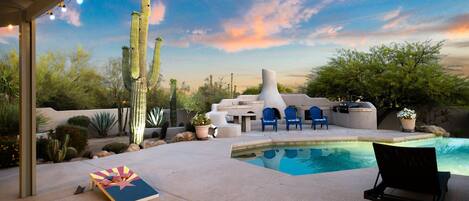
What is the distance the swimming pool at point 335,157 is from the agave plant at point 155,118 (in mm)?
6695

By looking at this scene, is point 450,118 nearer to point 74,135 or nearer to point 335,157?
point 335,157

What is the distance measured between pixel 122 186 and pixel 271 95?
433 inches

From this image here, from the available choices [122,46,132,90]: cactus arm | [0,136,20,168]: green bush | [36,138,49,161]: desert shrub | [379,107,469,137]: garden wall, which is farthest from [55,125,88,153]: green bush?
[379,107,469,137]: garden wall

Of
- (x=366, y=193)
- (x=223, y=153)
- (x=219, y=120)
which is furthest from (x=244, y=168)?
(x=219, y=120)

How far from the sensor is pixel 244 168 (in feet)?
16.0

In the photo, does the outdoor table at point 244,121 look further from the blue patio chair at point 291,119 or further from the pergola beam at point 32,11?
the pergola beam at point 32,11

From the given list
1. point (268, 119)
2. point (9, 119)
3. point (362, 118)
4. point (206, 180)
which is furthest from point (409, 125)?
point (9, 119)

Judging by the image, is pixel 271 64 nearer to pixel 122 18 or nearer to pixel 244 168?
pixel 122 18

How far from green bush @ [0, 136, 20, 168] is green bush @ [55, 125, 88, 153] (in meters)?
1.00

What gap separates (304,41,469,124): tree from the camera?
12539 millimetres

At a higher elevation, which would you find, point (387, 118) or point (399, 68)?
point (399, 68)

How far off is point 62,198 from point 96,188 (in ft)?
1.35

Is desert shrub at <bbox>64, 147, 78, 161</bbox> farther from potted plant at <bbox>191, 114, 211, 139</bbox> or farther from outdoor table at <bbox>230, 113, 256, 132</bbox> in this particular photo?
outdoor table at <bbox>230, 113, 256, 132</bbox>

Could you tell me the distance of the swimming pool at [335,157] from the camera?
20.3 feet
